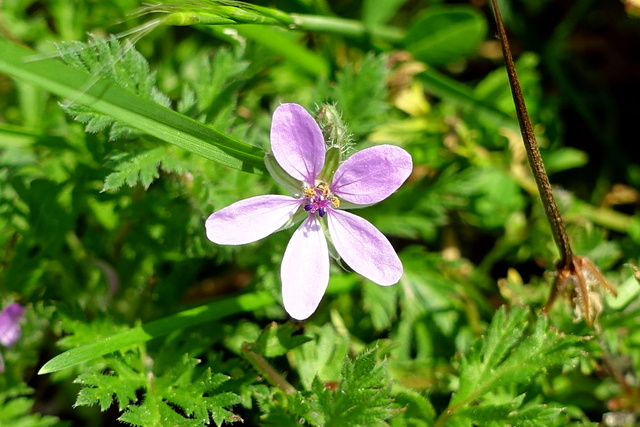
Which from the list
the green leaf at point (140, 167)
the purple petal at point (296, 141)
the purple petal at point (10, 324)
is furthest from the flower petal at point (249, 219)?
the purple petal at point (10, 324)

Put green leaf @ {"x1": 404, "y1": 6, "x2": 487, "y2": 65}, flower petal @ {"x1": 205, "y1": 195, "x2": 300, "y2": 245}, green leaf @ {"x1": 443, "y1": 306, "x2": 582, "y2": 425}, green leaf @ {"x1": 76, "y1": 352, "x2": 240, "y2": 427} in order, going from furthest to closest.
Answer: green leaf @ {"x1": 404, "y1": 6, "x2": 487, "y2": 65} < green leaf @ {"x1": 443, "y1": 306, "x2": 582, "y2": 425} < green leaf @ {"x1": 76, "y1": 352, "x2": 240, "y2": 427} < flower petal @ {"x1": 205, "y1": 195, "x2": 300, "y2": 245}

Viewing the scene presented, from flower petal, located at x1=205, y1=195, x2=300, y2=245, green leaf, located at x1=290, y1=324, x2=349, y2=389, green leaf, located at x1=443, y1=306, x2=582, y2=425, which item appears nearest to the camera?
flower petal, located at x1=205, y1=195, x2=300, y2=245

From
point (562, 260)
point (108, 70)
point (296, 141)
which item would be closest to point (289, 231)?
point (296, 141)

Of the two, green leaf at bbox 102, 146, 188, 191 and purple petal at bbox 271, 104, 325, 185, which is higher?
purple petal at bbox 271, 104, 325, 185

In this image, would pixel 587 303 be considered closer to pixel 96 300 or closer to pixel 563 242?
pixel 563 242

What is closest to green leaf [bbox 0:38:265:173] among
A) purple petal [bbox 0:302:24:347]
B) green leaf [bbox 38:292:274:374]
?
green leaf [bbox 38:292:274:374]

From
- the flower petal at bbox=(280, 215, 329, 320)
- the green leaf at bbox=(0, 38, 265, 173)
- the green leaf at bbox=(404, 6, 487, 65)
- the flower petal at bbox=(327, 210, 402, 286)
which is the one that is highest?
the green leaf at bbox=(404, 6, 487, 65)

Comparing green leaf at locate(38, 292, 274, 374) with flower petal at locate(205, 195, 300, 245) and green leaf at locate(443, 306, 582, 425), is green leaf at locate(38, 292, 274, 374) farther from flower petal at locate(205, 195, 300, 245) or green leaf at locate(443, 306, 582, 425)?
green leaf at locate(443, 306, 582, 425)
